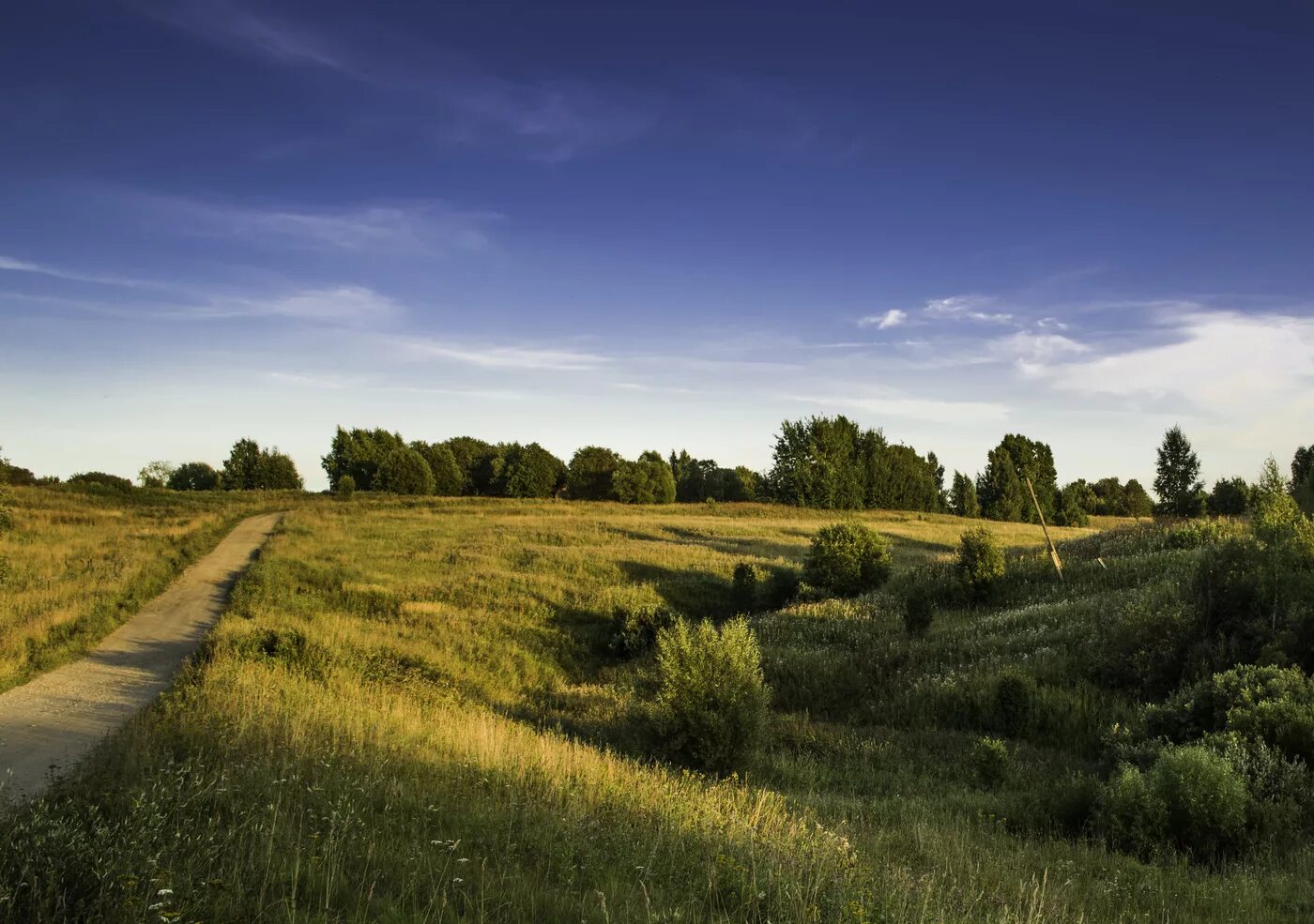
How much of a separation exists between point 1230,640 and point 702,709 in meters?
9.51

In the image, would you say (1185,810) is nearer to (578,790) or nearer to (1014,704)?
(1014,704)

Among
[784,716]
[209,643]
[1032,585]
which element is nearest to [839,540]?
[1032,585]

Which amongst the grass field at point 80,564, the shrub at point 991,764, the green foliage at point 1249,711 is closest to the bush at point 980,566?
the green foliage at point 1249,711

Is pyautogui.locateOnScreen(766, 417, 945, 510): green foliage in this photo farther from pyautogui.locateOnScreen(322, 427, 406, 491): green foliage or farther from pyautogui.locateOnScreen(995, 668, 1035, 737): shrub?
pyautogui.locateOnScreen(995, 668, 1035, 737): shrub

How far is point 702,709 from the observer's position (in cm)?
1152

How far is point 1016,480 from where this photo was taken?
295 ft

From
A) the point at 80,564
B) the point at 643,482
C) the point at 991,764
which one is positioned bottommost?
the point at 991,764

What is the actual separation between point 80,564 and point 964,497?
88.9 m

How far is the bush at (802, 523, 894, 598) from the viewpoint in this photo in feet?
86.3

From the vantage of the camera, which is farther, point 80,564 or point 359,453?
point 359,453

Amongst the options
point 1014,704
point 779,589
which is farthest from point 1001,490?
point 1014,704

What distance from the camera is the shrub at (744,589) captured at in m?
28.3

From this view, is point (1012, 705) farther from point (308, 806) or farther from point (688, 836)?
point (308, 806)

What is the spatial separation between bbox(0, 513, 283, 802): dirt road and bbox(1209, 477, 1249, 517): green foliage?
5707 cm
